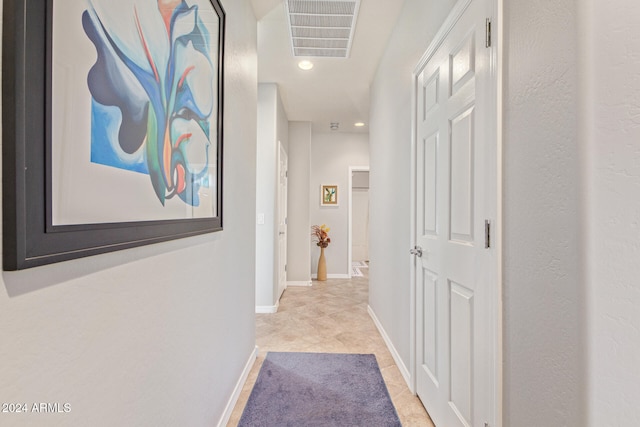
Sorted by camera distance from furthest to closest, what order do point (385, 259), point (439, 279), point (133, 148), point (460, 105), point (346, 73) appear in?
point (346, 73) → point (385, 259) → point (439, 279) → point (460, 105) → point (133, 148)

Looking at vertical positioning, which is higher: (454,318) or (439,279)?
(439,279)

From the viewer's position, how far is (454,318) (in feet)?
4.71

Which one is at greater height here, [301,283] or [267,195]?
[267,195]

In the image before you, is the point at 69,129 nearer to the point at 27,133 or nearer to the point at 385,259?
the point at 27,133

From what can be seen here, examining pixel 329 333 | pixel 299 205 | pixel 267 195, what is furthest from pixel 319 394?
pixel 299 205

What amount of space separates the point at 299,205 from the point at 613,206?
4.50 metres

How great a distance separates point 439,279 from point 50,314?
1.53 meters

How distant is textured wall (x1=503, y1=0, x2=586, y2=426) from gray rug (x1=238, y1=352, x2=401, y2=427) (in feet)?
3.04

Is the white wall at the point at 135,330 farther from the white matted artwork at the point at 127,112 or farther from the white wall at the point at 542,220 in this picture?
the white wall at the point at 542,220

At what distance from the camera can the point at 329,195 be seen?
5.69 meters

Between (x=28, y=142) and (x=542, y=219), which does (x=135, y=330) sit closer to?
(x=28, y=142)

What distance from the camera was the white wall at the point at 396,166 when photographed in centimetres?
202

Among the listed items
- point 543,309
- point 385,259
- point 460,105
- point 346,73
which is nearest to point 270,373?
point 385,259

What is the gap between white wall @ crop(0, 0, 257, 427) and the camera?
52 centimetres
